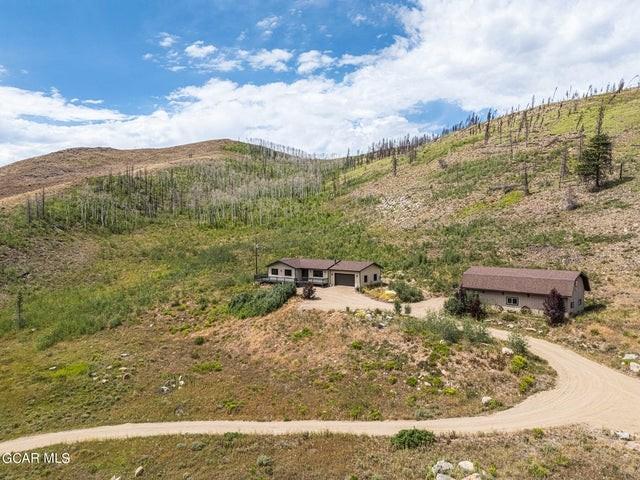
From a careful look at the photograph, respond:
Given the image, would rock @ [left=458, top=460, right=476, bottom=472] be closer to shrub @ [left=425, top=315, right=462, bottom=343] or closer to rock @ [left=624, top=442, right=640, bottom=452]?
rock @ [left=624, top=442, right=640, bottom=452]

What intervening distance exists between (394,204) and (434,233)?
26.1 metres

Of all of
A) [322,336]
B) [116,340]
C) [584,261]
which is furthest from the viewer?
[584,261]

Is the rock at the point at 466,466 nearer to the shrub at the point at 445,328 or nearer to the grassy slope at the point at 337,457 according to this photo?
the grassy slope at the point at 337,457

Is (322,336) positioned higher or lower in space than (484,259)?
lower

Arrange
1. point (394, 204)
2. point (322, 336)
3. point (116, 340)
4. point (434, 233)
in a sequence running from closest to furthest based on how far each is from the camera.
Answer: point (322, 336)
point (116, 340)
point (434, 233)
point (394, 204)

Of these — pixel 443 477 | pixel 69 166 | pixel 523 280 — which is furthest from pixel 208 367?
pixel 69 166

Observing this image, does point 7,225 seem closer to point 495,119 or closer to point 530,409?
point 530,409

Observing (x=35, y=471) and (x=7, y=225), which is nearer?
(x=35, y=471)

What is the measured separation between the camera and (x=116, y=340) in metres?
45.2

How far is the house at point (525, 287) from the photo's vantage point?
4006cm

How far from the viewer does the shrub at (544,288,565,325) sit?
3838cm

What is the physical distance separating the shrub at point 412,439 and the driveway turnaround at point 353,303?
2121 centimetres

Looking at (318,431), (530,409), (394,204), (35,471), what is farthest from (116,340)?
(394,204)

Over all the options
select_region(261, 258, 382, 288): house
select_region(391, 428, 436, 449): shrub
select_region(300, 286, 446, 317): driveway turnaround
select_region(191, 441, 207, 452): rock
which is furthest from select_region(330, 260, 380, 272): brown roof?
select_region(191, 441, 207, 452): rock
